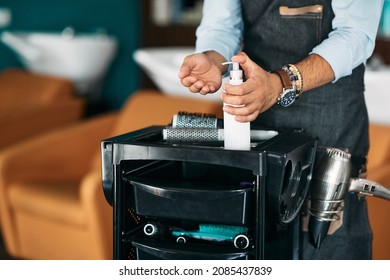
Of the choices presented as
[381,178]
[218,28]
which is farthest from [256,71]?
[381,178]

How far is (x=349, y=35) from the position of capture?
1281mm

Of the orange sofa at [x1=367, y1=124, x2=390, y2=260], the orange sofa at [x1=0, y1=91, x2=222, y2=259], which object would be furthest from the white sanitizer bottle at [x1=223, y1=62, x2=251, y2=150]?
the orange sofa at [x1=0, y1=91, x2=222, y2=259]

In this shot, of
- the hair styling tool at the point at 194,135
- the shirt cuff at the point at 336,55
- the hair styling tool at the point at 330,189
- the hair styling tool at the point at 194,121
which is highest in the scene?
the shirt cuff at the point at 336,55

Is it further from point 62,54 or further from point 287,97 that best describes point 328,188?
point 62,54

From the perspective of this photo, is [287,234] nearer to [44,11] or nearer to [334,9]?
[334,9]

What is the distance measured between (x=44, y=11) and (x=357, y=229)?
3407 millimetres

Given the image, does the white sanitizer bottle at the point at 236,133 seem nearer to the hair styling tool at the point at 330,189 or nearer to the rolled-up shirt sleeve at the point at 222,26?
the hair styling tool at the point at 330,189

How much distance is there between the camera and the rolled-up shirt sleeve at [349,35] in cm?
125

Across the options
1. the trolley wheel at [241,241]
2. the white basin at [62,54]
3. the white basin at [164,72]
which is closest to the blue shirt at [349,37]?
the trolley wheel at [241,241]

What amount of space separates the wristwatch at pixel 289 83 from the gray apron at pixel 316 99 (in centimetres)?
22

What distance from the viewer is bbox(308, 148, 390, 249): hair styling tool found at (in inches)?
49.8

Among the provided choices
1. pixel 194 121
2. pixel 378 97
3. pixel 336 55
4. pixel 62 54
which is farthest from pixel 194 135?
pixel 62 54

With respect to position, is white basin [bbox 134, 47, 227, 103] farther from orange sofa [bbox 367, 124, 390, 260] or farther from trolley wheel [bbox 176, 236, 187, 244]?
trolley wheel [bbox 176, 236, 187, 244]

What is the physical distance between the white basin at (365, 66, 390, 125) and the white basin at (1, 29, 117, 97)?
1.92 metres
